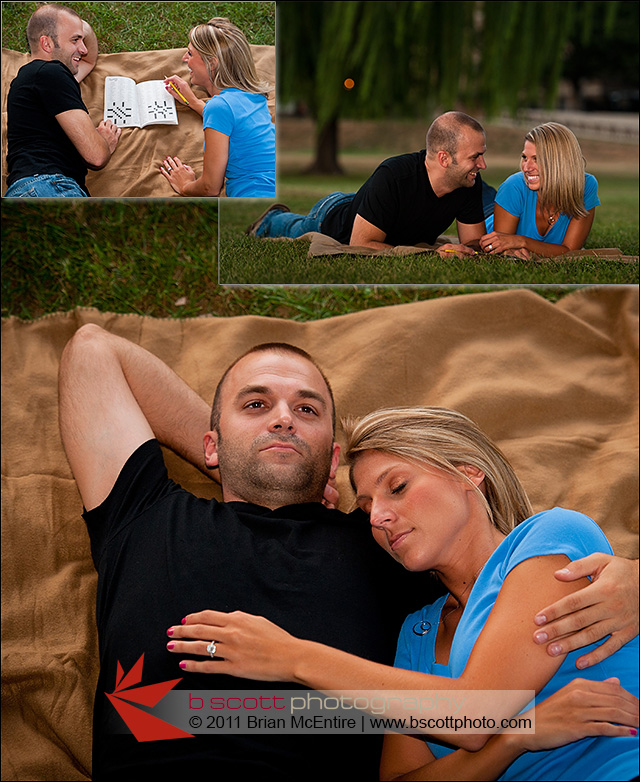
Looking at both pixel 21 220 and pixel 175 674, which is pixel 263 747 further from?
pixel 21 220

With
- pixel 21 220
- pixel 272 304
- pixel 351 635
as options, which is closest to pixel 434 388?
pixel 272 304

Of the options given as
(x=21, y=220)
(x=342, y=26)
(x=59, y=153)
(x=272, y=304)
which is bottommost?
(x=272, y=304)

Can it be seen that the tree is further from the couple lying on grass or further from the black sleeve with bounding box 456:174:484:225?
the black sleeve with bounding box 456:174:484:225

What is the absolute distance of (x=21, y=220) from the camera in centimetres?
269

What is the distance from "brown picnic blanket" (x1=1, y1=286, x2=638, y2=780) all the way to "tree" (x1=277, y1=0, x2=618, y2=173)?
0.67 meters

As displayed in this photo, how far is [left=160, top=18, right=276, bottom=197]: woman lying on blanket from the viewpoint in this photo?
199 cm

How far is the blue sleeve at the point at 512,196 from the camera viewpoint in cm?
207

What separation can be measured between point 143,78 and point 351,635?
58.2 inches

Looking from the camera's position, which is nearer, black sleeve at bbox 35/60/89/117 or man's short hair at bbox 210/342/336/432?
man's short hair at bbox 210/342/336/432

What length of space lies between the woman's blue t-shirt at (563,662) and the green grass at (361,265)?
102 cm

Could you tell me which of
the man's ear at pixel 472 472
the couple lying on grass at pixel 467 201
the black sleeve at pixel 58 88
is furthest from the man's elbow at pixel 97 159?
the man's ear at pixel 472 472

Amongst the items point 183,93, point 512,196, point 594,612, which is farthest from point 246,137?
point 594,612

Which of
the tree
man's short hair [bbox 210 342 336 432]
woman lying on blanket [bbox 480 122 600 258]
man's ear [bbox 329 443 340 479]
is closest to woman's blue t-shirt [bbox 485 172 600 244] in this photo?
woman lying on blanket [bbox 480 122 600 258]

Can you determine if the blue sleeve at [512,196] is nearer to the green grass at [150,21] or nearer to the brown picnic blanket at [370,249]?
the brown picnic blanket at [370,249]
